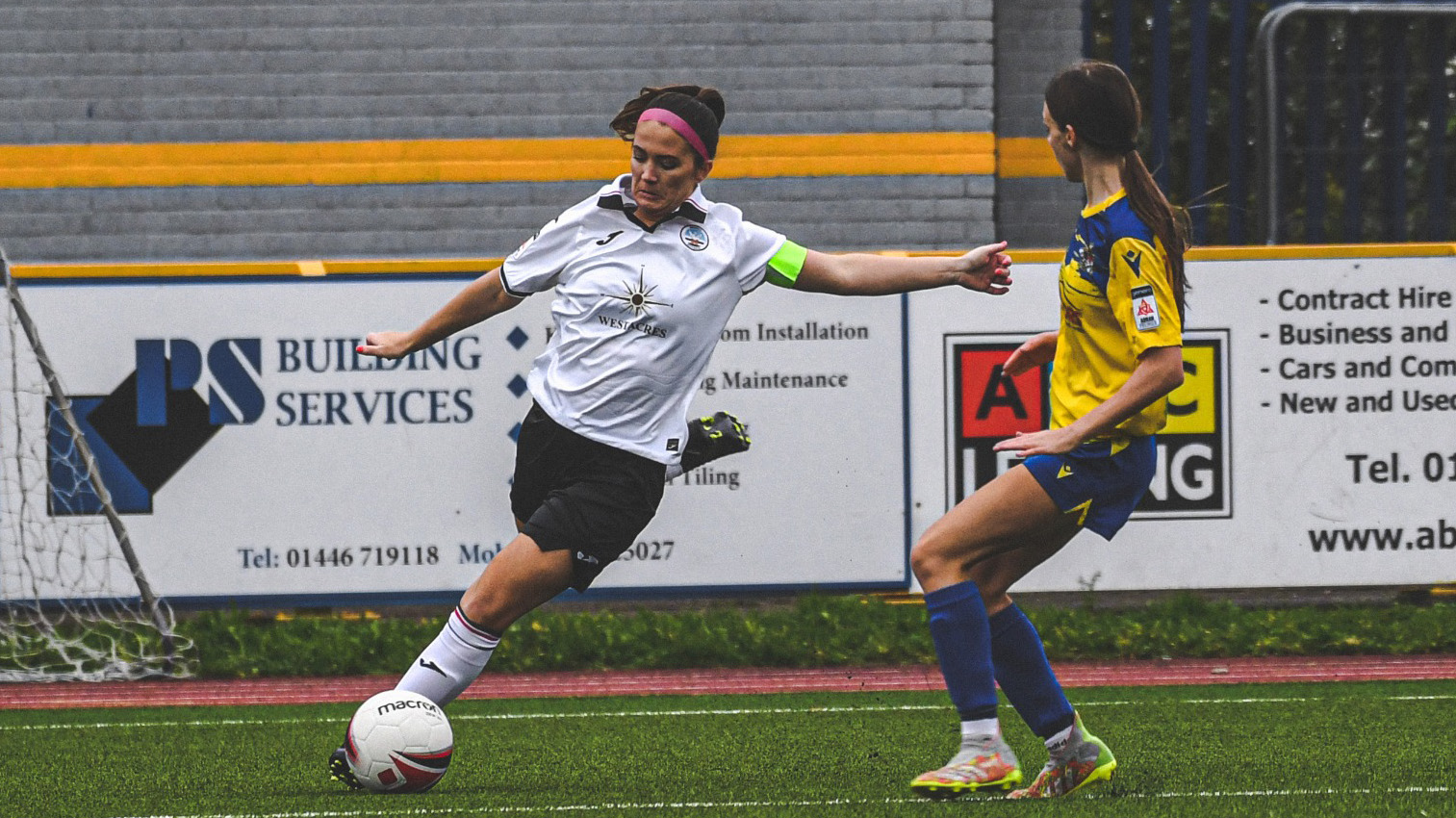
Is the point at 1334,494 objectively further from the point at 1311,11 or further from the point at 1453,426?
the point at 1311,11

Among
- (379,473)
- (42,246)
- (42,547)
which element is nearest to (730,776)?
(379,473)

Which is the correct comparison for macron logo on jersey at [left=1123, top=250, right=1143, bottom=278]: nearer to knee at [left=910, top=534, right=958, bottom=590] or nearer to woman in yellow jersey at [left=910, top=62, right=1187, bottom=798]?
woman in yellow jersey at [left=910, top=62, right=1187, bottom=798]

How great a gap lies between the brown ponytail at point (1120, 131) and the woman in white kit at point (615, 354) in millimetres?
479

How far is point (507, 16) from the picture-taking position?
13.2 metres

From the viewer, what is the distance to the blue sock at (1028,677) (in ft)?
17.0

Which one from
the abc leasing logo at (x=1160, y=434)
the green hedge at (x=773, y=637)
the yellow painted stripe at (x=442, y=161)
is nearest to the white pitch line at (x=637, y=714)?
the green hedge at (x=773, y=637)

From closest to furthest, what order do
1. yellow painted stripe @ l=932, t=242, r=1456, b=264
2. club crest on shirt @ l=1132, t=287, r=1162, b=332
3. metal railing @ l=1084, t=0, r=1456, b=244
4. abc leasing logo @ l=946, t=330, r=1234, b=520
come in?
club crest on shirt @ l=1132, t=287, r=1162, b=332 < abc leasing logo @ l=946, t=330, r=1234, b=520 < yellow painted stripe @ l=932, t=242, r=1456, b=264 < metal railing @ l=1084, t=0, r=1456, b=244

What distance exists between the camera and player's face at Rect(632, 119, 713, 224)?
5078 millimetres

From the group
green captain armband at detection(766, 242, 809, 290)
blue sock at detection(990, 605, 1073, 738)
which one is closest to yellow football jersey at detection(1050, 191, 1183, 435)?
blue sock at detection(990, 605, 1073, 738)

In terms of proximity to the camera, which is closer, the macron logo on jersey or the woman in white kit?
the macron logo on jersey

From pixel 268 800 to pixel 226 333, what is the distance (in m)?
4.97

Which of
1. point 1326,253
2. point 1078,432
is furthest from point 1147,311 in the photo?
point 1326,253

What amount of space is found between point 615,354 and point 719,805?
122 cm

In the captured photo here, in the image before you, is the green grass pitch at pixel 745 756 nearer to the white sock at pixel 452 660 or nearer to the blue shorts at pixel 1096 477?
the white sock at pixel 452 660
